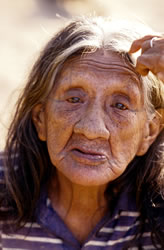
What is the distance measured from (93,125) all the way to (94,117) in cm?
5

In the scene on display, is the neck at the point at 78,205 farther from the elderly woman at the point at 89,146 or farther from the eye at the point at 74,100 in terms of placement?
the eye at the point at 74,100

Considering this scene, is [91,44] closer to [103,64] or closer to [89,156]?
[103,64]

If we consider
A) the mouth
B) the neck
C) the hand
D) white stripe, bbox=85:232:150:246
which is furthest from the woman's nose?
white stripe, bbox=85:232:150:246

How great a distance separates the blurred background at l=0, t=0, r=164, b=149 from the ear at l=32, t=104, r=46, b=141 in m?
3.80

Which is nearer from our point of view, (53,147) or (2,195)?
(53,147)

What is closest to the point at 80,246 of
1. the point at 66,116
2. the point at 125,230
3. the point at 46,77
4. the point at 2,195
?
the point at 125,230

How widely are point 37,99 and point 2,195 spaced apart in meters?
0.64

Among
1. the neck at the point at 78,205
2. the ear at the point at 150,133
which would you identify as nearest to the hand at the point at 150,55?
the ear at the point at 150,133

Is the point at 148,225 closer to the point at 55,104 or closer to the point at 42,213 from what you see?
the point at 42,213

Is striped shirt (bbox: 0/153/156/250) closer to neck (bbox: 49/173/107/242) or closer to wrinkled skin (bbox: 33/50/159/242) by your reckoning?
neck (bbox: 49/173/107/242)

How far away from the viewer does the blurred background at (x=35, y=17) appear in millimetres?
7496

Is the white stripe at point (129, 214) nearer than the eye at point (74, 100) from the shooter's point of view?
No

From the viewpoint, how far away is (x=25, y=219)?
329cm

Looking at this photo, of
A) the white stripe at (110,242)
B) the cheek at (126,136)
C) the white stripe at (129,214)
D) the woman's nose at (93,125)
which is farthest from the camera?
the white stripe at (129,214)
